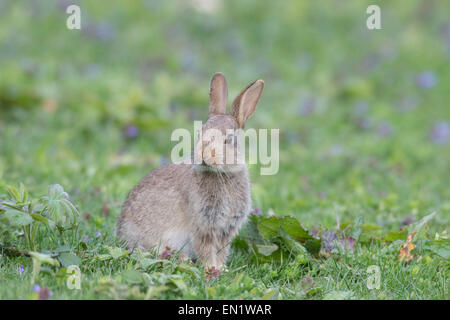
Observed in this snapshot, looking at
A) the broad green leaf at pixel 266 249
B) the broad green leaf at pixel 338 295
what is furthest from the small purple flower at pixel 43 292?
the broad green leaf at pixel 266 249

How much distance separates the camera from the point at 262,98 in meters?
12.6

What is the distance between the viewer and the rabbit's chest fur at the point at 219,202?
17.5 ft

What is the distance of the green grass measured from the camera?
4793 mm

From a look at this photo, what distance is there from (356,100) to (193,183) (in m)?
7.95

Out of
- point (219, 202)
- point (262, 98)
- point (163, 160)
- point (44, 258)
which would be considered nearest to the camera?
point (44, 258)

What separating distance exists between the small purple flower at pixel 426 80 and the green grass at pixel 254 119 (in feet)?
0.19

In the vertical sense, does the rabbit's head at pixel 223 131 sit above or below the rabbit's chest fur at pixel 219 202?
above

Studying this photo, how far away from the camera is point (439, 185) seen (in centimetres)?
869

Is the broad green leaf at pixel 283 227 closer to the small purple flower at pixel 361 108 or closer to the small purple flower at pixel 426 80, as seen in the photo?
the small purple flower at pixel 361 108

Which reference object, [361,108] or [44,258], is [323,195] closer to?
[44,258]

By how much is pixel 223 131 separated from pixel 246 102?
39 centimetres

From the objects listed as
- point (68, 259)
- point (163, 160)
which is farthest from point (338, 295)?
point (163, 160)

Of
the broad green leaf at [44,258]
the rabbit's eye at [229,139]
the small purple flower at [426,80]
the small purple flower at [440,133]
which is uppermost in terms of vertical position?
the small purple flower at [426,80]
